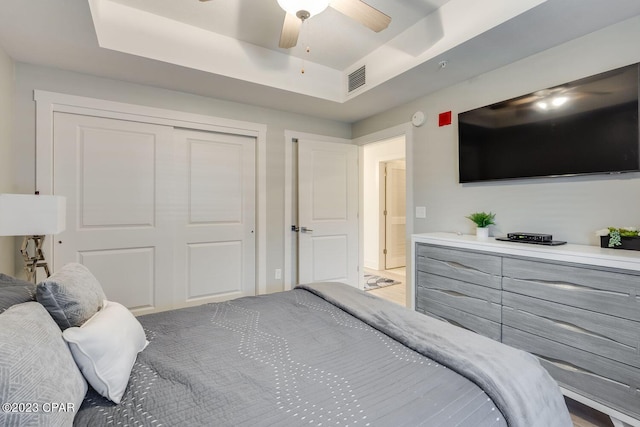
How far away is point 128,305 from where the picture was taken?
274cm

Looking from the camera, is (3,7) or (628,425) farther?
(3,7)

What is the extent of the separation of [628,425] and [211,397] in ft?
7.01

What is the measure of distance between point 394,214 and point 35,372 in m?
5.55

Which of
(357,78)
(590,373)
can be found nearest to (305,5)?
(357,78)

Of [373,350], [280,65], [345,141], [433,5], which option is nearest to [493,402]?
[373,350]

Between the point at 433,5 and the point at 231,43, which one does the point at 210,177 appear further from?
the point at 433,5

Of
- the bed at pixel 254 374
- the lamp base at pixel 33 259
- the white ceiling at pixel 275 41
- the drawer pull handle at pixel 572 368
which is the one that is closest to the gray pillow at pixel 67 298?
the bed at pixel 254 374

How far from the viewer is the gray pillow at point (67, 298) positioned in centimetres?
98

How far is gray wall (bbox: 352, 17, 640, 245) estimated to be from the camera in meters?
1.85

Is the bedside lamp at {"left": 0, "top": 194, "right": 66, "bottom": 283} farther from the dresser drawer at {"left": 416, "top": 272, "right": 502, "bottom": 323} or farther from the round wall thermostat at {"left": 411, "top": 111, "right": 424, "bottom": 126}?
the round wall thermostat at {"left": 411, "top": 111, "right": 424, "bottom": 126}

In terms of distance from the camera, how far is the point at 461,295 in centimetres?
229

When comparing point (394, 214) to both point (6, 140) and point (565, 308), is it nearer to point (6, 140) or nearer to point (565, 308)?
point (565, 308)

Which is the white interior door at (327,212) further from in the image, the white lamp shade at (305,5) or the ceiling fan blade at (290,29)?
the white lamp shade at (305,5)

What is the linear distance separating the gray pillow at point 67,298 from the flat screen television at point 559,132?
269 cm
